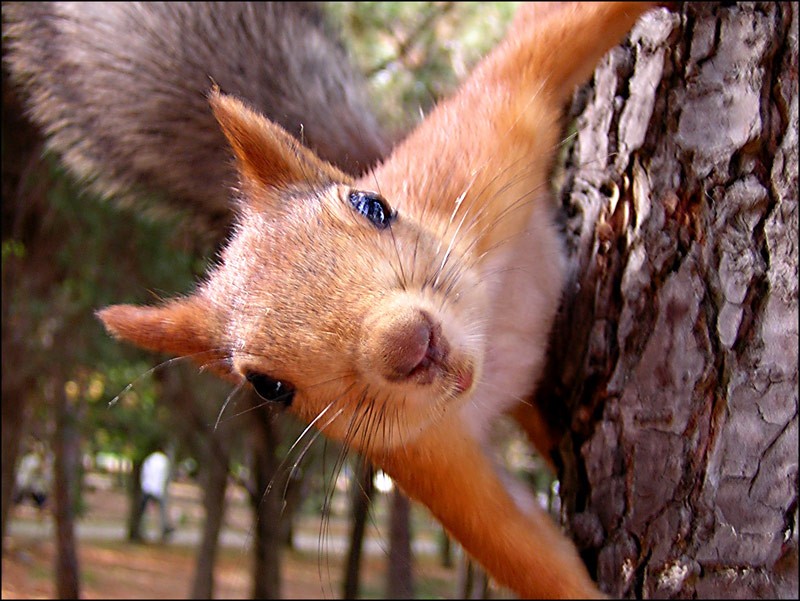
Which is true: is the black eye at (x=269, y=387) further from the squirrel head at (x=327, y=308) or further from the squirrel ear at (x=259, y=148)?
the squirrel ear at (x=259, y=148)

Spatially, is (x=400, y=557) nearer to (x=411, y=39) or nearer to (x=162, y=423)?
(x=411, y=39)

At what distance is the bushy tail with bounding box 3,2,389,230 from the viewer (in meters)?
1.55

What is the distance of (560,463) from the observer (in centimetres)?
109

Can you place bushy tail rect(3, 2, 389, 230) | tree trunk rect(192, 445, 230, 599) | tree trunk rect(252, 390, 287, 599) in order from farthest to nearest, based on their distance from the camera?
tree trunk rect(192, 445, 230, 599)
tree trunk rect(252, 390, 287, 599)
bushy tail rect(3, 2, 389, 230)

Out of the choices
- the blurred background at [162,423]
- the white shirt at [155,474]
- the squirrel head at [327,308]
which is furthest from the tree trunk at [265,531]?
the squirrel head at [327,308]

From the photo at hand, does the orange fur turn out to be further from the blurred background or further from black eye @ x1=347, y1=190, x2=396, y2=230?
the blurred background

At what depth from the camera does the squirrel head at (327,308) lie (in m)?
0.77

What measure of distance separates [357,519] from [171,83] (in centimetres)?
103

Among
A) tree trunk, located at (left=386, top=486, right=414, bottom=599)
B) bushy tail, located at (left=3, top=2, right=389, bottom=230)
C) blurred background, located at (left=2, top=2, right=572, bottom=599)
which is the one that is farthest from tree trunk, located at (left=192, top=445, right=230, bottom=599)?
bushy tail, located at (left=3, top=2, right=389, bottom=230)

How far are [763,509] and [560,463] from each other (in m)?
0.32

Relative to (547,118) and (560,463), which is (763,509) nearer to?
(560,463)

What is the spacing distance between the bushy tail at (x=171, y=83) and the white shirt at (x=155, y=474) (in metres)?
2.12

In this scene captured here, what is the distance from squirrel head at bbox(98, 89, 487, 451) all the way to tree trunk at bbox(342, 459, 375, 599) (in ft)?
0.37

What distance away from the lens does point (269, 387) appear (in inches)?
33.8
